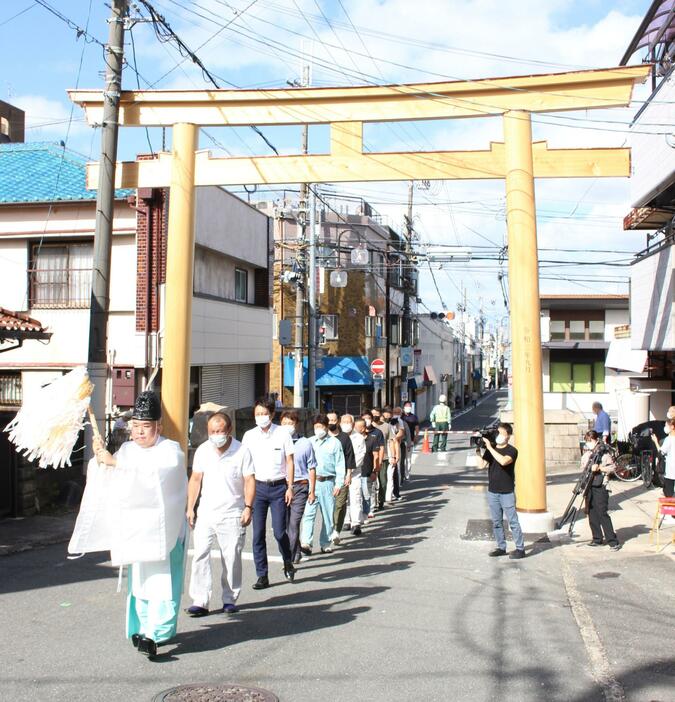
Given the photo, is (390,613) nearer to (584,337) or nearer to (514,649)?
(514,649)

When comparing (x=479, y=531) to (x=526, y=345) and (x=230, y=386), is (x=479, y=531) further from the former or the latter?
(x=230, y=386)

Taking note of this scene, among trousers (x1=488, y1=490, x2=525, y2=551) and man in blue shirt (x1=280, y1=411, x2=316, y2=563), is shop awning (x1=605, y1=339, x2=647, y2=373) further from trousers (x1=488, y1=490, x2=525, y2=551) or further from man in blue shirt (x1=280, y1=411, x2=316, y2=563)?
man in blue shirt (x1=280, y1=411, x2=316, y2=563)

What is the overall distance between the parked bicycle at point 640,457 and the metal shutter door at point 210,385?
375 inches

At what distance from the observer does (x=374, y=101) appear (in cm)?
1196

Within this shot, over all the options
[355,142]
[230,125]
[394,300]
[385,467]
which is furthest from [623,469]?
[394,300]

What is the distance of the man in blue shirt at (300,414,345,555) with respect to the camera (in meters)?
10.1

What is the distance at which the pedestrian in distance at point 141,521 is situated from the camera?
5.77m

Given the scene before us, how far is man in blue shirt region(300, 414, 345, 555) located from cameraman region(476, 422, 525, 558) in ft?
6.01

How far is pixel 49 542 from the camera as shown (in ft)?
34.4

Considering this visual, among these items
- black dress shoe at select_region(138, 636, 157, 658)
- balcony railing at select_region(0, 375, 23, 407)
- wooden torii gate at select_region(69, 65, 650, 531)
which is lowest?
black dress shoe at select_region(138, 636, 157, 658)

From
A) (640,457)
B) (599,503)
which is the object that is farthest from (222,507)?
(640,457)

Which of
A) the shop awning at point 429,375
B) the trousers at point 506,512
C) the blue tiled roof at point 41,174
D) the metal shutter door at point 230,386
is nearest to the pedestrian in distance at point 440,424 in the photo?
the metal shutter door at point 230,386

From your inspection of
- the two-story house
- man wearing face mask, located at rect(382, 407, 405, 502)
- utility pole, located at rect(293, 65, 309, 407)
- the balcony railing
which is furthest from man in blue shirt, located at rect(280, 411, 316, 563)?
the two-story house

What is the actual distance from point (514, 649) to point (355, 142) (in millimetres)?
8035
